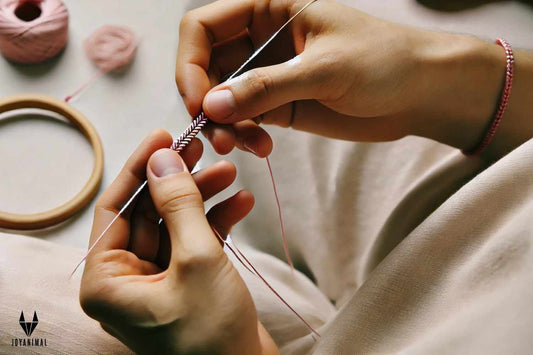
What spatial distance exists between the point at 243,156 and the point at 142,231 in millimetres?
279

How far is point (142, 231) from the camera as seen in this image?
70cm

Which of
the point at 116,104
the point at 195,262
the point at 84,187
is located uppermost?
the point at 195,262

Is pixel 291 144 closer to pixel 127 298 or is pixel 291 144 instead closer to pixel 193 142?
pixel 193 142

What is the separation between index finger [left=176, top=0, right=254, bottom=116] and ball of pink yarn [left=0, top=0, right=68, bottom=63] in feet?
1.64

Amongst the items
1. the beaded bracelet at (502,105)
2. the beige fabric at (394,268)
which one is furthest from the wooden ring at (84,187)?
the beaded bracelet at (502,105)

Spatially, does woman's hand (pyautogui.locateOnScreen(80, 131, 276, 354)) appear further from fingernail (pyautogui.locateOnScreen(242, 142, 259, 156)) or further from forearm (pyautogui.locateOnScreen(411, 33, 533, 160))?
forearm (pyautogui.locateOnScreen(411, 33, 533, 160))

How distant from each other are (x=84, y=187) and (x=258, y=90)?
58 cm

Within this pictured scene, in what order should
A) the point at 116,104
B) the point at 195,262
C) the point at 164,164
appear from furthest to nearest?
the point at 116,104
the point at 164,164
the point at 195,262

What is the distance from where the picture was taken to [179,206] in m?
0.58

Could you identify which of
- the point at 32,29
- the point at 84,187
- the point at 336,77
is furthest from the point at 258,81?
the point at 32,29

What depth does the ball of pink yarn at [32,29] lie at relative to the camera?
108 cm

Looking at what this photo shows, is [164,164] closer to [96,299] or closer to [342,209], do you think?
[96,299]

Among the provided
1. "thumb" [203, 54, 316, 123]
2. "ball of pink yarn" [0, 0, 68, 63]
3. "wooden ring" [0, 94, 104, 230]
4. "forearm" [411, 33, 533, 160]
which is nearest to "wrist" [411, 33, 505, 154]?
"forearm" [411, 33, 533, 160]

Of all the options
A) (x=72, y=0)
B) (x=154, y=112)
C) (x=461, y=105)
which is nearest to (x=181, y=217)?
(x=461, y=105)
